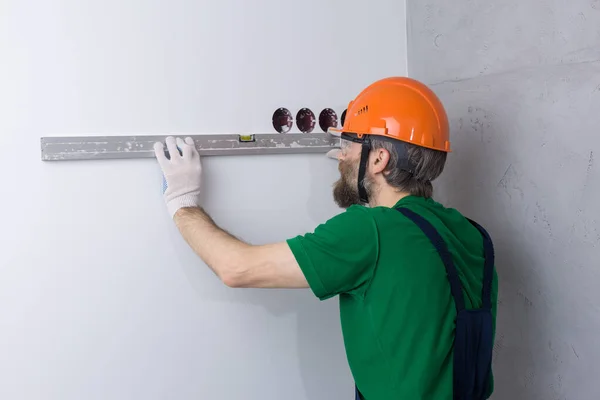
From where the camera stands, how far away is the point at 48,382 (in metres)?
1.41

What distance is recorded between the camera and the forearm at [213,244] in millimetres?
1262

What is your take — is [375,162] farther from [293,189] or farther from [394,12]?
[394,12]

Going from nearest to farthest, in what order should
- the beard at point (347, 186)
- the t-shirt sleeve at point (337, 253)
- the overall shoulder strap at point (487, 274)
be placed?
1. the t-shirt sleeve at point (337, 253)
2. the overall shoulder strap at point (487, 274)
3. the beard at point (347, 186)

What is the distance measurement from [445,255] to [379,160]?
0.30m

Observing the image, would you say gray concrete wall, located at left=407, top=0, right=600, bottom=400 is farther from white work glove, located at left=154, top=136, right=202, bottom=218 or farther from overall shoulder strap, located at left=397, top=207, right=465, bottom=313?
white work glove, located at left=154, top=136, right=202, bottom=218

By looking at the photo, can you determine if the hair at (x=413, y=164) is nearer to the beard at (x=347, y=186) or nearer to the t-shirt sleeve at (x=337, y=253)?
the beard at (x=347, y=186)

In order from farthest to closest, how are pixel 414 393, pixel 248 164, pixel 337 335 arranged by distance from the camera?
pixel 337 335, pixel 248 164, pixel 414 393

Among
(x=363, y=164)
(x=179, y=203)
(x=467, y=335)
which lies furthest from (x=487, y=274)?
(x=179, y=203)

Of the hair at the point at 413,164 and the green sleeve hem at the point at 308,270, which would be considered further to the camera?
the hair at the point at 413,164

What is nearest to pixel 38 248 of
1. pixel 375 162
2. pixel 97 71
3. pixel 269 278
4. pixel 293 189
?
pixel 97 71

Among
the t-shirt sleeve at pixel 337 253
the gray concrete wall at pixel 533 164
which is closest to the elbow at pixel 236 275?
the t-shirt sleeve at pixel 337 253

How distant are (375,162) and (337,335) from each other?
668mm

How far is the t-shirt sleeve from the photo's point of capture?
3.91 ft

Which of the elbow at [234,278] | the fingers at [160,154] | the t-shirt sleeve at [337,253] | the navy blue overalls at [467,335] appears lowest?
the navy blue overalls at [467,335]
